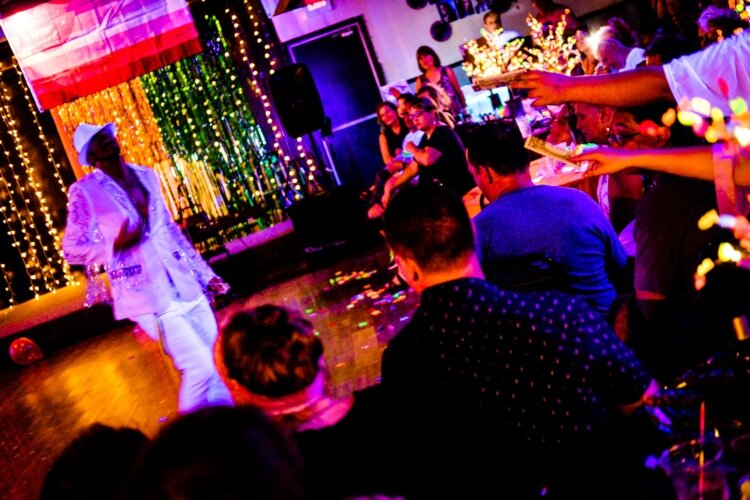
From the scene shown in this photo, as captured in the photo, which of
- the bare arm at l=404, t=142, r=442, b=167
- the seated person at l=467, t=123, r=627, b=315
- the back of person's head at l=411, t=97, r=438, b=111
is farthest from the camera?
the back of person's head at l=411, t=97, r=438, b=111

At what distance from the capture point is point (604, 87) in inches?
76.7

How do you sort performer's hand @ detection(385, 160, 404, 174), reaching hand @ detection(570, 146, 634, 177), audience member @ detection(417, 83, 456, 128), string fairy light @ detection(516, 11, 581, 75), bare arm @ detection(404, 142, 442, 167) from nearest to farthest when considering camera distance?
reaching hand @ detection(570, 146, 634, 177), bare arm @ detection(404, 142, 442, 167), performer's hand @ detection(385, 160, 404, 174), string fairy light @ detection(516, 11, 581, 75), audience member @ detection(417, 83, 456, 128)

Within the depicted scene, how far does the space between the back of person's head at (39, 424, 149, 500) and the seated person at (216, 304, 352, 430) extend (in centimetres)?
24

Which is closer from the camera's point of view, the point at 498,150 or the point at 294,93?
the point at 498,150

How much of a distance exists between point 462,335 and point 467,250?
245 mm

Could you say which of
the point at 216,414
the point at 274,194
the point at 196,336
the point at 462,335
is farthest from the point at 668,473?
the point at 274,194

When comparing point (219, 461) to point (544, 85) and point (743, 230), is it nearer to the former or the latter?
point (743, 230)

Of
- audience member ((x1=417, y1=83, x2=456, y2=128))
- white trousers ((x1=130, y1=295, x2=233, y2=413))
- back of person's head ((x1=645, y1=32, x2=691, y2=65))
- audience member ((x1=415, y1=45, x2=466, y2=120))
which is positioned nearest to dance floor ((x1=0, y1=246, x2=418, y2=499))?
white trousers ((x1=130, y1=295, x2=233, y2=413))

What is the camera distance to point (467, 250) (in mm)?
1663

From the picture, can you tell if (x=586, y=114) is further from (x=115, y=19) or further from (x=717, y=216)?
(x=115, y=19)

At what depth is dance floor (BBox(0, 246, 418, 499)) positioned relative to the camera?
449 cm

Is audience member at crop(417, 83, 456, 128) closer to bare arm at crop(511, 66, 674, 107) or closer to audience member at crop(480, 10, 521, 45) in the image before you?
audience member at crop(480, 10, 521, 45)

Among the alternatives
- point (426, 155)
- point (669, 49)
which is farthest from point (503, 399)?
point (426, 155)

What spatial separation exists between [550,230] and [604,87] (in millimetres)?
563
